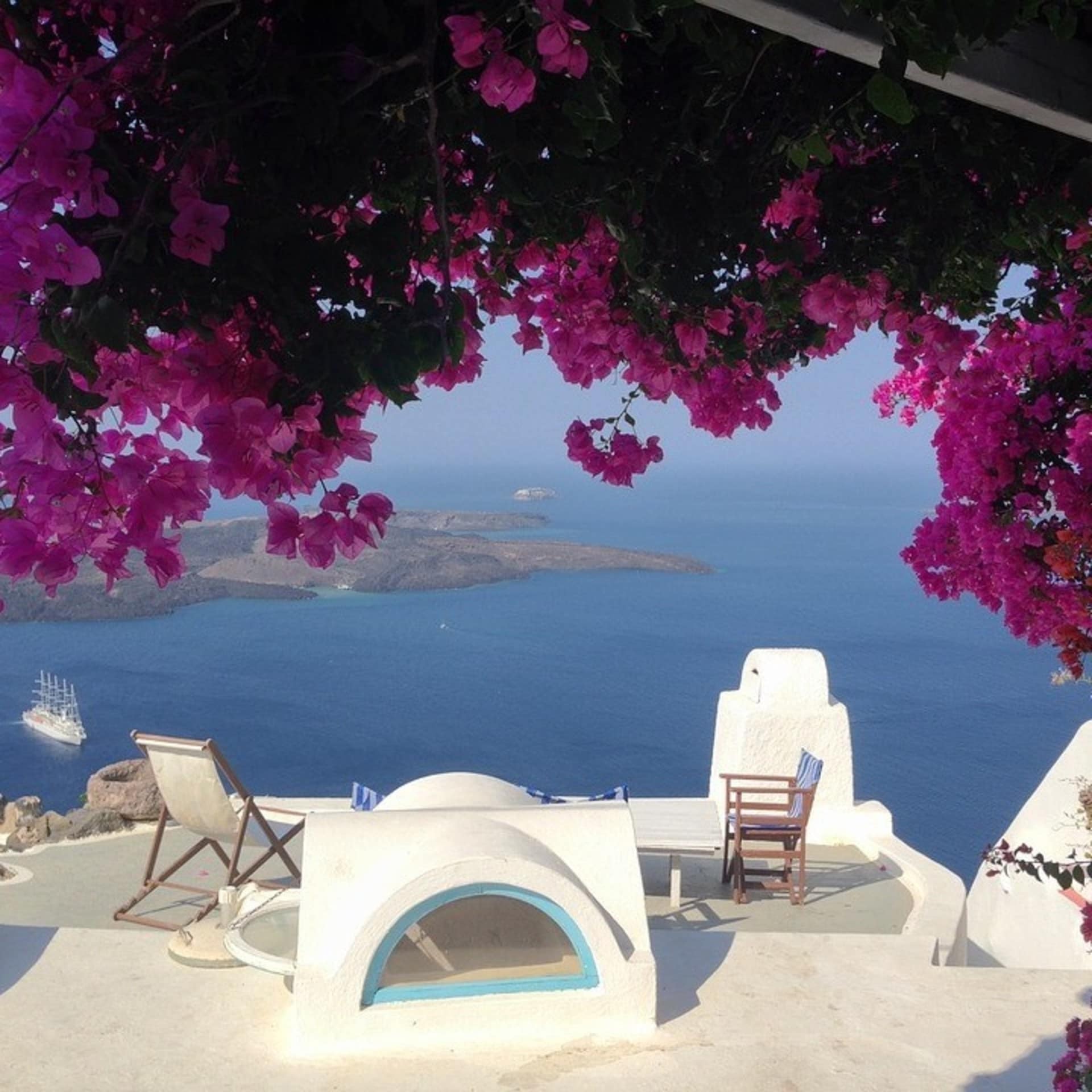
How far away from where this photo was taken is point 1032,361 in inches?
85.4

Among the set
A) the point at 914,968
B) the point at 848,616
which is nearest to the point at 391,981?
the point at 914,968

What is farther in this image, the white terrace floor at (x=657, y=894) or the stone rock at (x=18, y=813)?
the stone rock at (x=18, y=813)

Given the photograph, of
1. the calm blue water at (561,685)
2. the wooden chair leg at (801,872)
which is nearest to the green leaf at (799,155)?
the wooden chair leg at (801,872)

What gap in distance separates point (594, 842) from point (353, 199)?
9.21ft

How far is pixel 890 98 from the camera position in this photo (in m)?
0.99

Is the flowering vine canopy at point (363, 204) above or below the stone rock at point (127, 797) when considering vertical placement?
above

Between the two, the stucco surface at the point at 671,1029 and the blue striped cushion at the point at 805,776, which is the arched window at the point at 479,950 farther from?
the blue striped cushion at the point at 805,776

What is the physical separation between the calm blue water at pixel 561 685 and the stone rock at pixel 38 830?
30.6 meters

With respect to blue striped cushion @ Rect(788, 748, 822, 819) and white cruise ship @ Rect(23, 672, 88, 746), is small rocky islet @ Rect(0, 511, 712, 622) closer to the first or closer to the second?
white cruise ship @ Rect(23, 672, 88, 746)

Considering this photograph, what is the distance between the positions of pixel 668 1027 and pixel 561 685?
148 ft

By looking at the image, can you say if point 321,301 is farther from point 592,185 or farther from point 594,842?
point 594,842

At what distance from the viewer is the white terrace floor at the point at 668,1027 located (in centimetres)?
303

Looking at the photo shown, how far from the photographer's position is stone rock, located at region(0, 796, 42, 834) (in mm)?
6523

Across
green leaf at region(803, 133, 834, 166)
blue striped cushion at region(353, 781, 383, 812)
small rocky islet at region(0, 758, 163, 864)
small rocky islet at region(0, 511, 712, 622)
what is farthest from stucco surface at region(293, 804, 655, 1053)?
small rocky islet at region(0, 511, 712, 622)
